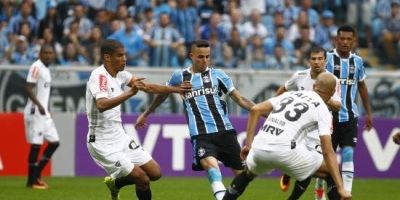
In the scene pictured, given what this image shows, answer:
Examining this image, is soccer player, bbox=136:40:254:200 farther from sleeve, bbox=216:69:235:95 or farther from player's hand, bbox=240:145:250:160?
player's hand, bbox=240:145:250:160

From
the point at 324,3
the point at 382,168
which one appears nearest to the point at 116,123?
the point at 382,168

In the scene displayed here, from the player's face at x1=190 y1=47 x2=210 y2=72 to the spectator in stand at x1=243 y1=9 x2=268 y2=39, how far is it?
34.0 feet

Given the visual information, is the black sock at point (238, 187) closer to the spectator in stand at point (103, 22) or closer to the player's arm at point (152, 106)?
the player's arm at point (152, 106)

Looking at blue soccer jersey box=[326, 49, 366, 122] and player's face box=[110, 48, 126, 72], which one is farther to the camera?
blue soccer jersey box=[326, 49, 366, 122]

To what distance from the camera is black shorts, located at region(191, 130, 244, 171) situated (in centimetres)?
1233

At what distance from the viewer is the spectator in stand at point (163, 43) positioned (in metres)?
21.7

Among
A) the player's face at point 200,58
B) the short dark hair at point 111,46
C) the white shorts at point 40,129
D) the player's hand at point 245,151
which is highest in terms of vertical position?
the short dark hair at point 111,46

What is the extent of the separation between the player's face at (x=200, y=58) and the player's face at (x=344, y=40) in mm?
2232

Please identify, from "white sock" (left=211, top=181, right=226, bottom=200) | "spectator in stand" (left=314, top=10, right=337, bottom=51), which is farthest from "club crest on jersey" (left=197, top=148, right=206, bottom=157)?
"spectator in stand" (left=314, top=10, right=337, bottom=51)

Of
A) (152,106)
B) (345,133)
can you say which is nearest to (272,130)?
(152,106)

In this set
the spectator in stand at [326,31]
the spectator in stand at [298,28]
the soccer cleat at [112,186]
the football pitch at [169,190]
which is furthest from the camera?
the spectator in stand at [326,31]

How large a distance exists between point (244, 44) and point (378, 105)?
10.6 ft

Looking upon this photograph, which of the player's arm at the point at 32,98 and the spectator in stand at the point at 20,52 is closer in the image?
the player's arm at the point at 32,98

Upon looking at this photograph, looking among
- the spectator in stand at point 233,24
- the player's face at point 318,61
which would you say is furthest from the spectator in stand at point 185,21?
the player's face at point 318,61
